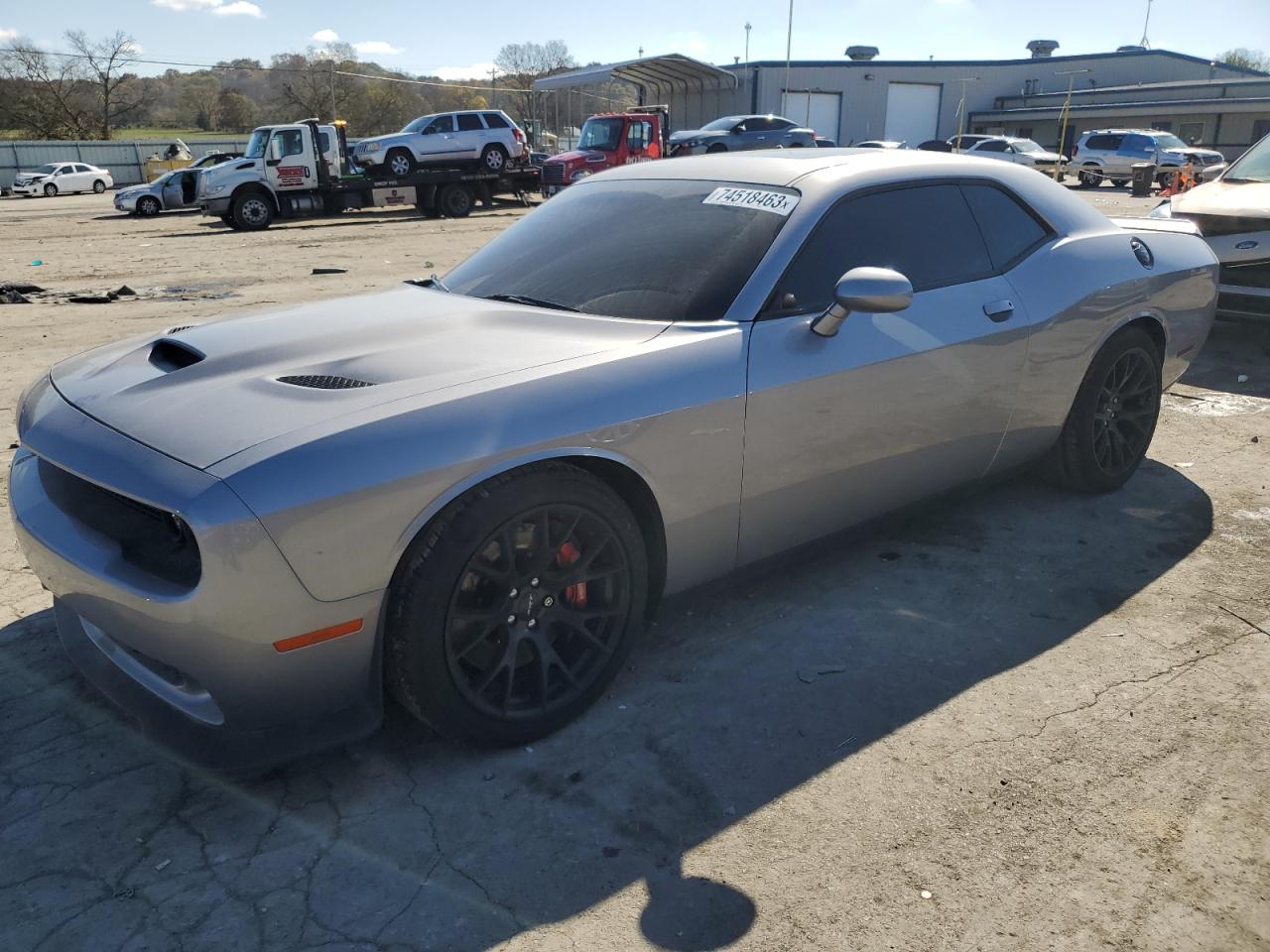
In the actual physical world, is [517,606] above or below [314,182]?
below

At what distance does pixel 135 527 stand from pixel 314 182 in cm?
2084

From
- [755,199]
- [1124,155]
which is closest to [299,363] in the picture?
[755,199]

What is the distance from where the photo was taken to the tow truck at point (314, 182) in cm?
1998

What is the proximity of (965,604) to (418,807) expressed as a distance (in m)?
2.07

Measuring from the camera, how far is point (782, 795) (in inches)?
95.1

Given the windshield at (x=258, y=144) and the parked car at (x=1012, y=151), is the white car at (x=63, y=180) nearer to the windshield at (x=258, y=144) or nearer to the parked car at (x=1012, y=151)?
the windshield at (x=258, y=144)

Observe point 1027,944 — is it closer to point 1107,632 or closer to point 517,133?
point 1107,632

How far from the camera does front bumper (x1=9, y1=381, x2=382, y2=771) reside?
6.61 ft

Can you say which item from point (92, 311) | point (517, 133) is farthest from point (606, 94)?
point (92, 311)

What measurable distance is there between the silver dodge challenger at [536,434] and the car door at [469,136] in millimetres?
20534

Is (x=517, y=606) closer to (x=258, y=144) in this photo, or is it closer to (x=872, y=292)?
(x=872, y=292)

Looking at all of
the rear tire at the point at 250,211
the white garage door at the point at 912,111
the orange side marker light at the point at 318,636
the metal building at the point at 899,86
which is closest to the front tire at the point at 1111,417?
the orange side marker light at the point at 318,636

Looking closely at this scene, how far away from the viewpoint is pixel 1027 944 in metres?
1.96

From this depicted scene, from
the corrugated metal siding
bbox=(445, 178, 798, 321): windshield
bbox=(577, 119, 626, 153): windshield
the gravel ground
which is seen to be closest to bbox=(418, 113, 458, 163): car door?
bbox=(577, 119, 626, 153): windshield
